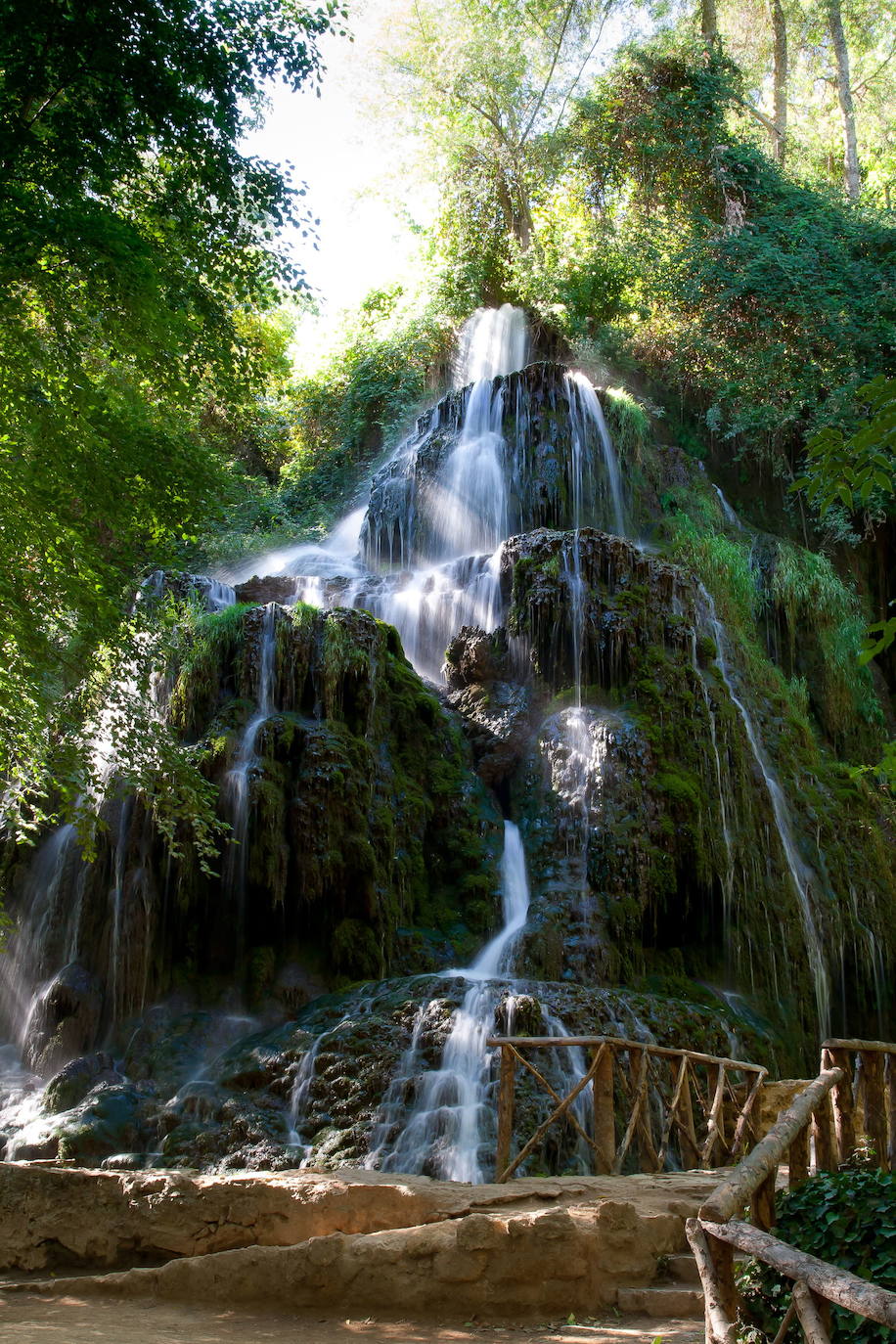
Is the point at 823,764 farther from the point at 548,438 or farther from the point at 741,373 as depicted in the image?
the point at 741,373

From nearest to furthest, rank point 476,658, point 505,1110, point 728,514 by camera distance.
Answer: point 505,1110
point 476,658
point 728,514

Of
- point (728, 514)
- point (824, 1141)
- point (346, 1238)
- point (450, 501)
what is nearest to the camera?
point (346, 1238)

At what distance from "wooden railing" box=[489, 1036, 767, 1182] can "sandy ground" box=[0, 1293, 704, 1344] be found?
6.27 feet

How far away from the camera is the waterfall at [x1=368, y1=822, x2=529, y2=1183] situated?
327 inches

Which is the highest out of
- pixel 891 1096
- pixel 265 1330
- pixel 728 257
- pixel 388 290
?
pixel 388 290

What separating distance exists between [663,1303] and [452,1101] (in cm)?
422

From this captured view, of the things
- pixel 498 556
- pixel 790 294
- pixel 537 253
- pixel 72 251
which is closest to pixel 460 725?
pixel 498 556

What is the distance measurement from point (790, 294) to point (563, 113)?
31.3 ft

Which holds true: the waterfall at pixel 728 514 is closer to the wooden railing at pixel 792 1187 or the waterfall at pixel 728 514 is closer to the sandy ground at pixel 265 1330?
the wooden railing at pixel 792 1187

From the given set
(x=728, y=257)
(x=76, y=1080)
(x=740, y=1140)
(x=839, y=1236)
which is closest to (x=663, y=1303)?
(x=839, y=1236)

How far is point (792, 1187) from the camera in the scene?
4.62m

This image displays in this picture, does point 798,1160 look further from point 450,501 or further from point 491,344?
point 491,344

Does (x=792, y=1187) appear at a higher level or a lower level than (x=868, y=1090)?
lower

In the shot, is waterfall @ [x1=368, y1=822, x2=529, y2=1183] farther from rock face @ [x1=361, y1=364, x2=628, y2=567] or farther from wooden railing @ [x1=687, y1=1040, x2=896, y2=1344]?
rock face @ [x1=361, y1=364, x2=628, y2=567]
